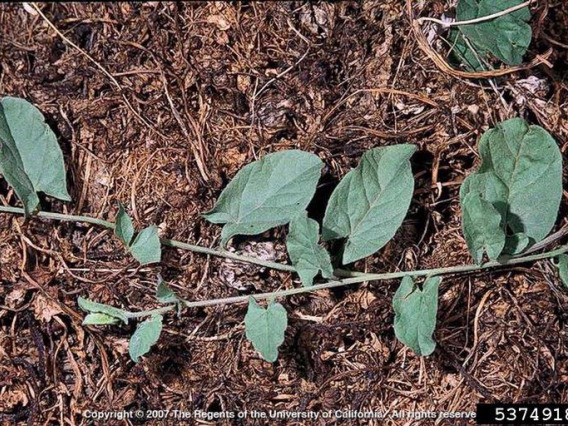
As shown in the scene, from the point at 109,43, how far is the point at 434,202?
656 millimetres

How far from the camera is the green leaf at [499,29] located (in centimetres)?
135

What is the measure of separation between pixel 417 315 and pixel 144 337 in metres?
0.43

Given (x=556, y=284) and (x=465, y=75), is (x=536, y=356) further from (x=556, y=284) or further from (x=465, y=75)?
(x=465, y=75)

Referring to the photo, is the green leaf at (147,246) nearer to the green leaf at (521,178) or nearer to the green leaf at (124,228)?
the green leaf at (124,228)

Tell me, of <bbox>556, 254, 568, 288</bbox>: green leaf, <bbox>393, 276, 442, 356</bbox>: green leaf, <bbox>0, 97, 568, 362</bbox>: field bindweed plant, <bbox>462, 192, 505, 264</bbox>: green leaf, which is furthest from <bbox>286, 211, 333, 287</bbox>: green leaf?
<bbox>556, 254, 568, 288</bbox>: green leaf

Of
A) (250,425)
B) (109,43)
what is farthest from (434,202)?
(109,43)

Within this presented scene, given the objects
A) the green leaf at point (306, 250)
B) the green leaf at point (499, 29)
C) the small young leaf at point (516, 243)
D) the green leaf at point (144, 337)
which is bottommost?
the green leaf at point (144, 337)

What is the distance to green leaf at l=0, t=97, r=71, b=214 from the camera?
4.60ft

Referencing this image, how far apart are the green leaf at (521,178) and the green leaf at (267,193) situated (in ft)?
0.84

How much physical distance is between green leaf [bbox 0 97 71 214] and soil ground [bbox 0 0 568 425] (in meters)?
0.05

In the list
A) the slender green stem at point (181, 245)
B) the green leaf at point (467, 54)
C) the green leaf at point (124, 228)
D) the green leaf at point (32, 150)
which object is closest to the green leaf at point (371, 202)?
the slender green stem at point (181, 245)

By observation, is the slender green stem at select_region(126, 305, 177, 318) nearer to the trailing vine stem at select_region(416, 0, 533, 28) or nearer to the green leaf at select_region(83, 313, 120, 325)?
the green leaf at select_region(83, 313, 120, 325)

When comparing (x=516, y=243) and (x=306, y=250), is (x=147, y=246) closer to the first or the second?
(x=306, y=250)

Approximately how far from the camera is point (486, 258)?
135 cm
